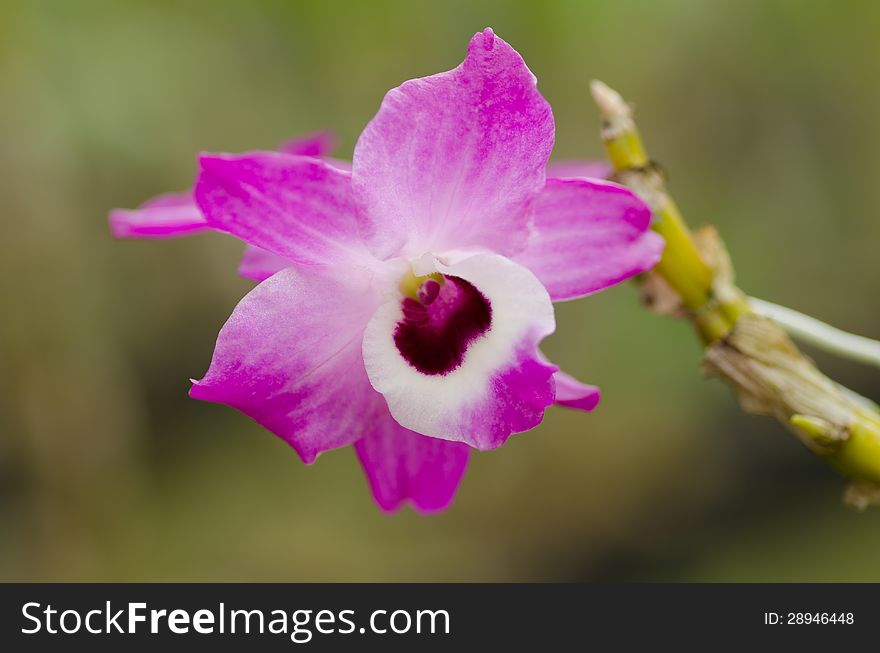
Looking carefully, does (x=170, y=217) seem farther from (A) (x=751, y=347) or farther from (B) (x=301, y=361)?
(A) (x=751, y=347)

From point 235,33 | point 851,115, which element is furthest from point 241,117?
point 851,115

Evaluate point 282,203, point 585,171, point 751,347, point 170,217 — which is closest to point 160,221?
point 170,217

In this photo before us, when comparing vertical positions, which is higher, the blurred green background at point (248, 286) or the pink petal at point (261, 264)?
the blurred green background at point (248, 286)

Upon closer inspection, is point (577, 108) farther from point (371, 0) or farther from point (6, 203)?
point (6, 203)

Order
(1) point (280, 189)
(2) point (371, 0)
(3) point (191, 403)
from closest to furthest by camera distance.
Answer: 1. (1) point (280, 189)
2. (2) point (371, 0)
3. (3) point (191, 403)

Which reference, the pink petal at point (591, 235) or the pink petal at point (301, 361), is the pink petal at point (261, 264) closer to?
the pink petal at point (301, 361)

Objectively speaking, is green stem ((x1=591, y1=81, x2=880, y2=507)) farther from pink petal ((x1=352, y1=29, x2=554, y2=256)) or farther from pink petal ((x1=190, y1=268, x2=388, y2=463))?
pink petal ((x1=190, y1=268, x2=388, y2=463))

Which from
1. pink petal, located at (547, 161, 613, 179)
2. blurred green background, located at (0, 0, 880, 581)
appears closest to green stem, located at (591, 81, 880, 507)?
pink petal, located at (547, 161, 613, 179)

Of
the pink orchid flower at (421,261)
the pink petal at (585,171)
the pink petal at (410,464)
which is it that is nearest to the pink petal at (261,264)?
the pink orchid flower at (421,261)
